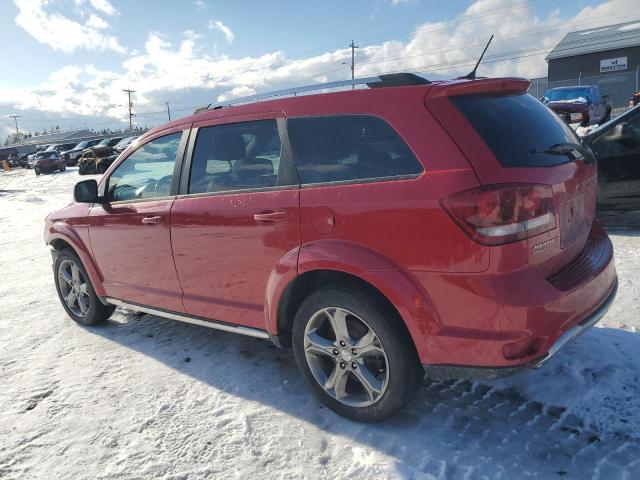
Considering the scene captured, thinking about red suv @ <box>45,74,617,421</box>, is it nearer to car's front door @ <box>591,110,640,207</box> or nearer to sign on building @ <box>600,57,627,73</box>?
car's front door @ <box>591,110,640,207</box>

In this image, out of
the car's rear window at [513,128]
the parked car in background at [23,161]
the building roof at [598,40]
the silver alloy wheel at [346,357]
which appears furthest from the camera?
the parked car in background at [23,161]

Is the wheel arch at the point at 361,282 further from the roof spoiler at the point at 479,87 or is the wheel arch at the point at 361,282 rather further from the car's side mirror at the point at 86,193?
the car's side mirror at the point at 86,193

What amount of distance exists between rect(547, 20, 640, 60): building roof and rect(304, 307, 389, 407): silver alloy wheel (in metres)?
45.4

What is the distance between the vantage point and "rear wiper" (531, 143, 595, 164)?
104 inches

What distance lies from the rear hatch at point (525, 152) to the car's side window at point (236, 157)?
104cm

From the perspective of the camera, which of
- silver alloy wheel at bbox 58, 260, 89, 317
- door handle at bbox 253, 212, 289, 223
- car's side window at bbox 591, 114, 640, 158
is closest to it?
door handle at bbox 253, 212, 289, 223

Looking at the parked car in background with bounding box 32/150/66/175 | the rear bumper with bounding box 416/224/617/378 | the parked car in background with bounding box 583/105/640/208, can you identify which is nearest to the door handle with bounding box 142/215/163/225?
the rear bumper with bounding box 416/224/617/378

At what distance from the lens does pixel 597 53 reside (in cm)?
4041

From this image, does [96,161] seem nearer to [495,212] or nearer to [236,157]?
[236,157]

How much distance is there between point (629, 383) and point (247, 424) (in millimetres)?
2246

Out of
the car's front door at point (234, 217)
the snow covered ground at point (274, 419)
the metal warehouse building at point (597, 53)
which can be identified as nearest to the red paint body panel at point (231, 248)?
the car's front door at point (234, 217)

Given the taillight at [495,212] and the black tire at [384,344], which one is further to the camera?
the black tire at [384,344]

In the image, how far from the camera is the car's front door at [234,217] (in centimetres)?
296

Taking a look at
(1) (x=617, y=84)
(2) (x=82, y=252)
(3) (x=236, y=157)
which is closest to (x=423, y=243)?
(3) (x=236, y=157)
